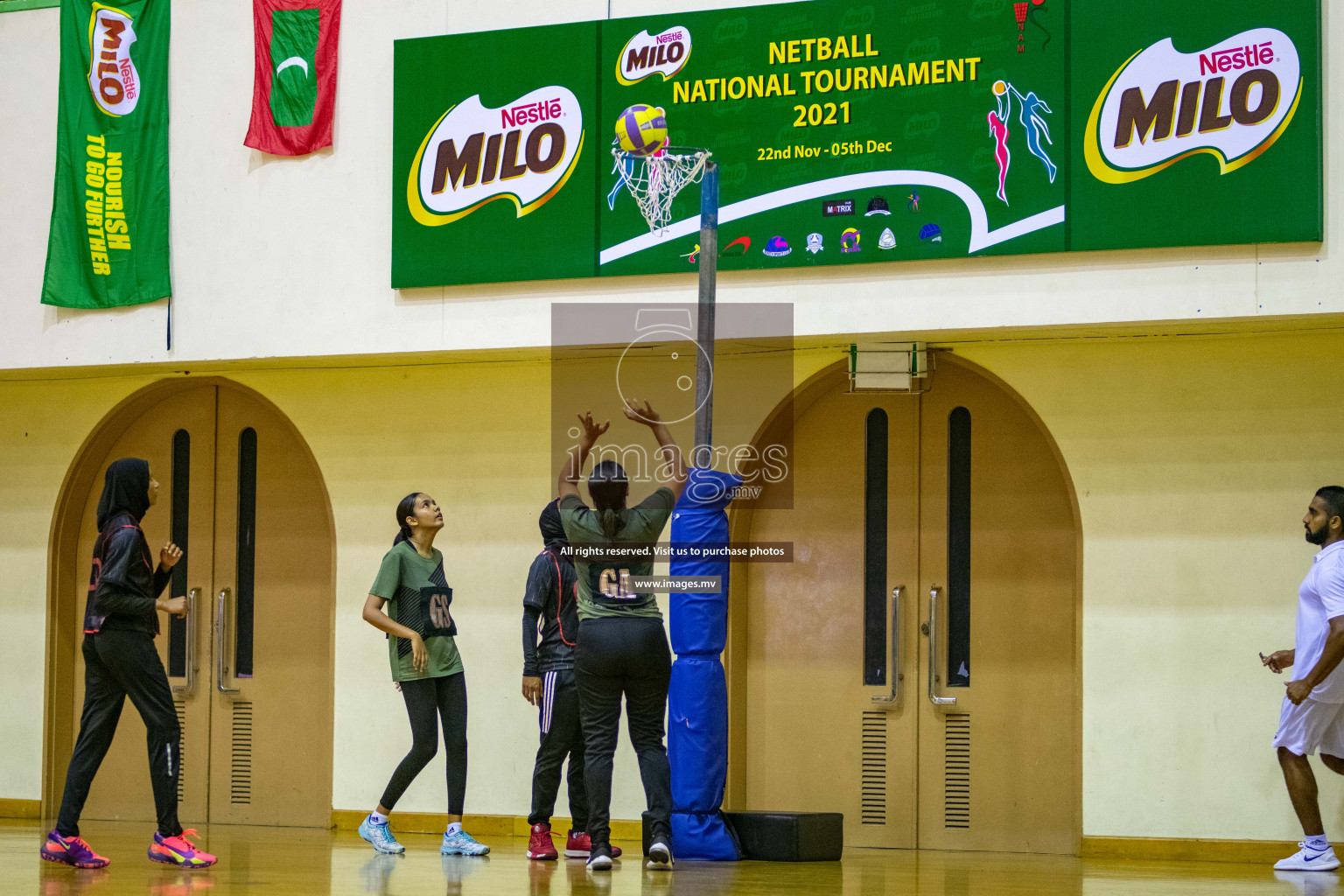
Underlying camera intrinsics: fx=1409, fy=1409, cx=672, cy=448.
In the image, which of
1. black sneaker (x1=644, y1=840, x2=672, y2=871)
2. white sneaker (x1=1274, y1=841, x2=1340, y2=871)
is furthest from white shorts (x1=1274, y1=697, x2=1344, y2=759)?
black sneaker (x1=644, y1=840, x2=672, y2=871)

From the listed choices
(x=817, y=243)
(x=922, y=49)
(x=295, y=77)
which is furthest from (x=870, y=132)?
(x=295, y=77)

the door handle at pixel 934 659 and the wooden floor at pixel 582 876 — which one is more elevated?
the door handle at pixel 934 659

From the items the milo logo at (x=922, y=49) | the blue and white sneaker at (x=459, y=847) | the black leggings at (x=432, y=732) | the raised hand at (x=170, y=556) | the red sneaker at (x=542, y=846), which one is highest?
the milo logo at (x=922, y=49)

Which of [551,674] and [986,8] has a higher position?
[986,8]

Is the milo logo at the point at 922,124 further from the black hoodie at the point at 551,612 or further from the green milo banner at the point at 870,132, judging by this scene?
the black hoodie at the point at 551,612

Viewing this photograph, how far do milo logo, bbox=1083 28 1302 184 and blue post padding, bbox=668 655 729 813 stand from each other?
3.17 meters

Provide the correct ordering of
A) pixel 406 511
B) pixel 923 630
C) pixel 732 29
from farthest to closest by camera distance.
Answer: pixel 923 630 → pixel 732 29 → pixel 406 511

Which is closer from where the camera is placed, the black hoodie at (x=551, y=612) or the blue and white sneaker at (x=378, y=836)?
the black hoodie at (x=551, y=612)

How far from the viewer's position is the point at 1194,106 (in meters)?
6.93

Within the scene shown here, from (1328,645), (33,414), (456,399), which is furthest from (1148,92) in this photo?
(33,414)

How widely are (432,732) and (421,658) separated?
0.37 meters

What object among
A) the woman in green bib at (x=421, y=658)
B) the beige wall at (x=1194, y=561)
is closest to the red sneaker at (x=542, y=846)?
the woman in green bib at (x=421, y=658)

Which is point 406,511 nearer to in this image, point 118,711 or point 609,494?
point 609,494

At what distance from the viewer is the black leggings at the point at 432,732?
6773mm
